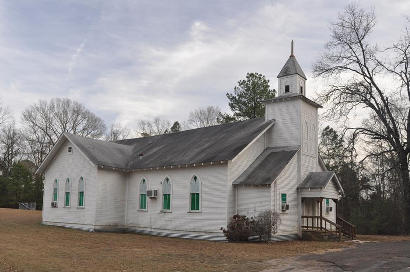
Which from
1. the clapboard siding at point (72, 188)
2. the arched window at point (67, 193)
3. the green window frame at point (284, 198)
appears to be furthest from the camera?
the arched window at point (67, 193)

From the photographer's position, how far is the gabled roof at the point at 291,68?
89.5ft

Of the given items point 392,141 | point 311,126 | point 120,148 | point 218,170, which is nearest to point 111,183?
point 120,148

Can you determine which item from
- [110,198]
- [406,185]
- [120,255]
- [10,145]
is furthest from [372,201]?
[10,145]

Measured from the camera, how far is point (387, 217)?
112 feet

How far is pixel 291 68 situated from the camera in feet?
90.1

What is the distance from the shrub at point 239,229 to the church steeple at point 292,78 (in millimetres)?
9157

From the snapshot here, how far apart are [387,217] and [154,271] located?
27055 millimetres

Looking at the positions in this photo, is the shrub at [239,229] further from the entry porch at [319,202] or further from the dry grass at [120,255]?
the entry porch at [319,202]

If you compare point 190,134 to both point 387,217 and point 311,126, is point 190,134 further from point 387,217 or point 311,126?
point 387,217

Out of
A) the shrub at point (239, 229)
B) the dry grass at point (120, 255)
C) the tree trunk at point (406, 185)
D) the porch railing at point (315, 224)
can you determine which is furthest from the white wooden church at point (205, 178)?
the tree trunk at point (406, 185)

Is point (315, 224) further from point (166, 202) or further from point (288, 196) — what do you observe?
point (166, 202)

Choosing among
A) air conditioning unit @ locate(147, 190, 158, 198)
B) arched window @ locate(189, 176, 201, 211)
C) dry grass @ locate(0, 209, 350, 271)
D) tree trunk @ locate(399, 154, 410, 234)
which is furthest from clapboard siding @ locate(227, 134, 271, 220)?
tree trunk @ locate(399, 154, 410, 234)

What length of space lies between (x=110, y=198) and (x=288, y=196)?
11721 mm

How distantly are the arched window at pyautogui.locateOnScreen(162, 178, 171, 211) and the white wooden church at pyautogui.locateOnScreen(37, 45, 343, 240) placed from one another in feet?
0.20
